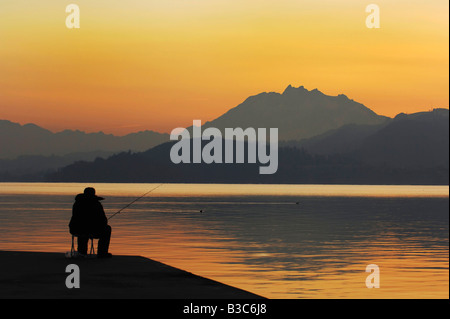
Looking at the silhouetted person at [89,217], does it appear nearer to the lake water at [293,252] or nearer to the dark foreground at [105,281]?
the dark foreground at [105,281]

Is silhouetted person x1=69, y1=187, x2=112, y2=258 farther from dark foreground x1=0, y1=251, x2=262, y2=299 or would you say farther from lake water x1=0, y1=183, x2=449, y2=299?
lake water x1=0, y1=183, x2=449, y2=299

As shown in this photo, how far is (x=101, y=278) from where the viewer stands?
18.9 meters

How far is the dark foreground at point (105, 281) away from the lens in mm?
16422

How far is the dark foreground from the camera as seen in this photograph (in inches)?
647

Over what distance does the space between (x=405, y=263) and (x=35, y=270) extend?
22482 mm

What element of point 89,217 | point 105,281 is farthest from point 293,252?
point 105,281

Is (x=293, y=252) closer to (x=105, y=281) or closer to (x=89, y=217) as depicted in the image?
(x=89, y=217)

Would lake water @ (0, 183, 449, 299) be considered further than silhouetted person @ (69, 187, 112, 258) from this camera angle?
Yes

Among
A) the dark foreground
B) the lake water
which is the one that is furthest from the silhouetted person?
the lake water

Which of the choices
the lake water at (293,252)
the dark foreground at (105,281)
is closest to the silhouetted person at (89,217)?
the dark foreground at (105,281)

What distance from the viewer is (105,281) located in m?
18.4

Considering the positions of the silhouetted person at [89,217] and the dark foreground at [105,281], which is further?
the silhouetted person at [89,217]

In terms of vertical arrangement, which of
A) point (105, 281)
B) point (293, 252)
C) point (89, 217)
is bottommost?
point (105, 281)

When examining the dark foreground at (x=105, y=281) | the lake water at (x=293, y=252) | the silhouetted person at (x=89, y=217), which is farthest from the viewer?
the lake water at (x=293, y=252)
